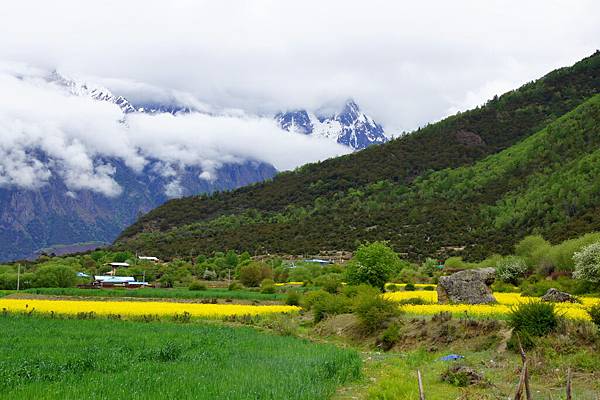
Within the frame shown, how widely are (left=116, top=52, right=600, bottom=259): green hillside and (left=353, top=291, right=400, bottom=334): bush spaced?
212ft

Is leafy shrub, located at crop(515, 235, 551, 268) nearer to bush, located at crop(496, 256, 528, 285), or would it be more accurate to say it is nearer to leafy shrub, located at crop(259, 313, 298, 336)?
bush, located at crop(496, 256, 528, 285)

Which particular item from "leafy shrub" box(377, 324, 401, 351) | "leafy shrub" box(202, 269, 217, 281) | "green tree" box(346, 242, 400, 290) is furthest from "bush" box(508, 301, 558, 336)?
"leafy shrub" box(202, 269, 217, 281)

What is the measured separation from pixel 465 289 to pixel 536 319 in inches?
741

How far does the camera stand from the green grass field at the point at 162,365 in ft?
32.6

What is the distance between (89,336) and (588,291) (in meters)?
39.6

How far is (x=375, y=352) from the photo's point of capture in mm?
20516

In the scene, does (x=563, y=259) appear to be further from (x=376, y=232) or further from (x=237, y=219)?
(x=237, y=219)

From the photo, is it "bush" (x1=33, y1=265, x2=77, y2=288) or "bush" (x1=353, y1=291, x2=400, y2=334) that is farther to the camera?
"bush" (x1=33, y1=265, x2=77, y2=288)

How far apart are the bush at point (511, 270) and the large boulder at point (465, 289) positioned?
2485 cm

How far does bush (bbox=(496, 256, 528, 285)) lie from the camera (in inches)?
2350

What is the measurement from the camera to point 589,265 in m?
44.5

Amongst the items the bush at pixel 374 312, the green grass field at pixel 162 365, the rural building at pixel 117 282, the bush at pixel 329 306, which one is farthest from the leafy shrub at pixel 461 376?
the rural building at pixel 117 282

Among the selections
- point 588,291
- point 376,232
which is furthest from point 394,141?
point 588,291

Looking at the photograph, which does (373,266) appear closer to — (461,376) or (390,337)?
(390,337)
